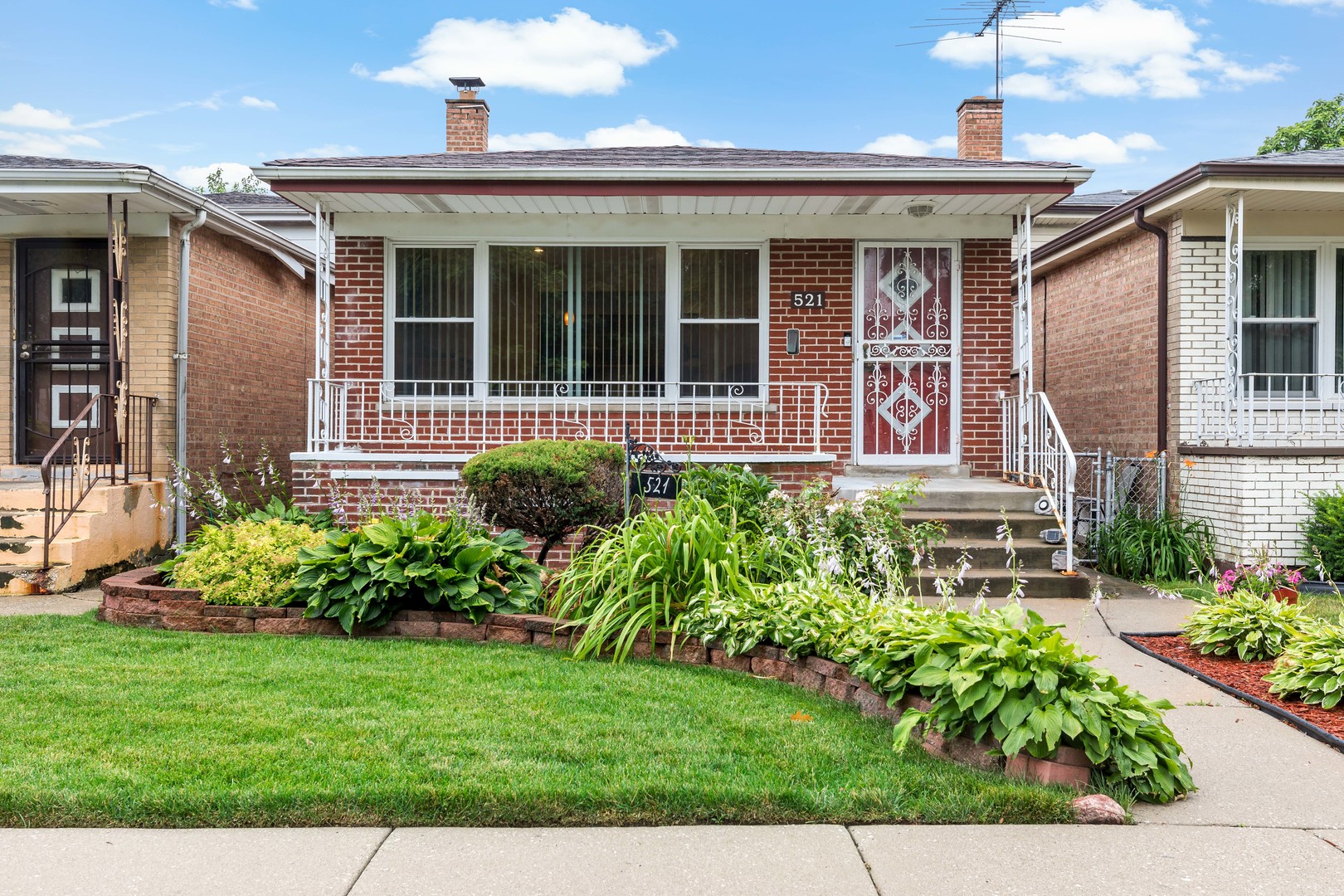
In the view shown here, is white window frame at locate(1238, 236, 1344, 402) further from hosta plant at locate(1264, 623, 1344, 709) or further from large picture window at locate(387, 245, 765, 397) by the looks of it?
hosta plant at locate(1264, 623, 1344, 709)

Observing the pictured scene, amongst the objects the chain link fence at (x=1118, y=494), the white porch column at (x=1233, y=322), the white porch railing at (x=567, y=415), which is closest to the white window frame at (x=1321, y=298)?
the white porch column at (x=1233, y=322)

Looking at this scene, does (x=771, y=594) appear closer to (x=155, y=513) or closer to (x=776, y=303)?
(x=776, y=303)

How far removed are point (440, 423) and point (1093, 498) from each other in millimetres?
6542

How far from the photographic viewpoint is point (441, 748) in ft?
11.9

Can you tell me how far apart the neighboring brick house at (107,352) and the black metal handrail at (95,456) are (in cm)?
2

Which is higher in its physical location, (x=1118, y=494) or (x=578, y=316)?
(x=578, y=316)

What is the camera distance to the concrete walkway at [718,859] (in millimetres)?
2727

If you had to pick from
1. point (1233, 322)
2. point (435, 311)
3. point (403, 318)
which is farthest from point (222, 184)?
point (1233, 322)

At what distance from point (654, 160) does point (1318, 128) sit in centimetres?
2827

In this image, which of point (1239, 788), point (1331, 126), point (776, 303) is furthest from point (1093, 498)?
point (1331, 126)

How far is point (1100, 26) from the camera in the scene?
2833cm

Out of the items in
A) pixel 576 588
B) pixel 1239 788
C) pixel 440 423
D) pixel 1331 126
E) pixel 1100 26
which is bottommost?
pixel 1239 788

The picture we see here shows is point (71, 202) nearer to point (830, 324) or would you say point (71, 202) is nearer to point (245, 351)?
point (245, 351)

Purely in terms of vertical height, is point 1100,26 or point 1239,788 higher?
point 1100,26
